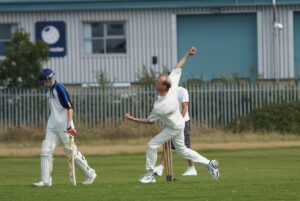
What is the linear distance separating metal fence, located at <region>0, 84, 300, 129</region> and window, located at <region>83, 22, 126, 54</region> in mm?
4923

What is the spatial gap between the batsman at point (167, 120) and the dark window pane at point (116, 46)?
23379 mm

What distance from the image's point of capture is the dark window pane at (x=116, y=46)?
41.8 m

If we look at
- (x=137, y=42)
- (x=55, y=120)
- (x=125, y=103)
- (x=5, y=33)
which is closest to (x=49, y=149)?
(x=55, y=120)

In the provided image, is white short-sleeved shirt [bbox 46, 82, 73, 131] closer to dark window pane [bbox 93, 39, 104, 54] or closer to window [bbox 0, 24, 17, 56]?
dark window pane [bbox 93, 39, 104, 54]

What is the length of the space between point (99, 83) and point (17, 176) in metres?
16.7

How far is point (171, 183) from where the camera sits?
1800 centimetres

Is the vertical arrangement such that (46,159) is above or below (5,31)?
below

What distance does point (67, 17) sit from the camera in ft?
136

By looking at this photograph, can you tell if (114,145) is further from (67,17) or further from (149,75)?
(67,17)

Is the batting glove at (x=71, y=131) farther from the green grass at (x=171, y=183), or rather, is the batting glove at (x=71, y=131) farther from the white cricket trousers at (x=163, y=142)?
the white cricket trousers at (x=163, y=142)

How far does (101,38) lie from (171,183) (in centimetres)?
2452

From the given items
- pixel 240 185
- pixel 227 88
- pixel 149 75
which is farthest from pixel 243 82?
pixel 240 185

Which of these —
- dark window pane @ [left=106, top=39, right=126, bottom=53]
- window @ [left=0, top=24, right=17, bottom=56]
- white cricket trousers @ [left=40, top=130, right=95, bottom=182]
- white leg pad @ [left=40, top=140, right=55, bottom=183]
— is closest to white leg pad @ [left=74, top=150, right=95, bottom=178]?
white cricket trousers @ [left=40, top=130, right=95, bottom=182]

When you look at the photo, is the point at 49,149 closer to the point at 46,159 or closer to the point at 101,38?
the point at 46,159
